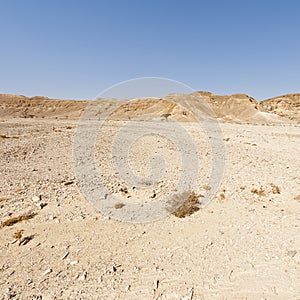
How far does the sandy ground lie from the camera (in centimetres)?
373

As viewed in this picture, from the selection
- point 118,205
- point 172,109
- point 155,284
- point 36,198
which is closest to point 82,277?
point 155,284

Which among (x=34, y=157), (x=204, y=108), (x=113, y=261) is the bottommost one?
(x=113, y=261)

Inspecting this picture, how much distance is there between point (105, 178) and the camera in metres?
8.87

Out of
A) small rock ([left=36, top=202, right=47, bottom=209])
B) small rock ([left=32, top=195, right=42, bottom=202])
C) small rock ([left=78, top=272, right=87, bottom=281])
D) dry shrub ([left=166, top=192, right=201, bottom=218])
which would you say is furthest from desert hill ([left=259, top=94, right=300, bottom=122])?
small rock ([left=78, top=272, right=87, bottom=281])

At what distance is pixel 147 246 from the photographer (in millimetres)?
4934

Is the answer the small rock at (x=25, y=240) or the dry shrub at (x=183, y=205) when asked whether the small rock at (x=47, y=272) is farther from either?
the dry shrub at (x=183, y=205)

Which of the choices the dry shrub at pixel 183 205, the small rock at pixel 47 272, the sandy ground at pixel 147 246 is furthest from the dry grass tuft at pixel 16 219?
the dry shrub at pixel 183 205

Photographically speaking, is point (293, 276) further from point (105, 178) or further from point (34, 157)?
point (34, 157)

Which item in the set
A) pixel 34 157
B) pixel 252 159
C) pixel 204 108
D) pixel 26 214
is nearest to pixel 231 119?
pixel 204 108

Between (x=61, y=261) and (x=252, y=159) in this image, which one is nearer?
(x=61, y=261)

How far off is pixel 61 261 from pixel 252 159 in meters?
12.0

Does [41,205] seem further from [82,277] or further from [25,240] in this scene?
[82,277]

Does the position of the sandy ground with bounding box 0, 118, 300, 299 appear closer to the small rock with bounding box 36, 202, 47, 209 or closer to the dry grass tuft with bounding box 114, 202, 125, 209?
the small rock with bounding box 36, 202, 47, 209

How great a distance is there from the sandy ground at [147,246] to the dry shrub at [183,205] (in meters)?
0.21
